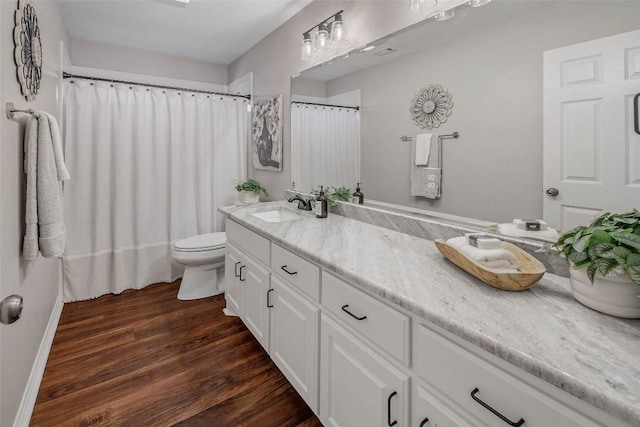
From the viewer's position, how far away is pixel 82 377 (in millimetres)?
1766

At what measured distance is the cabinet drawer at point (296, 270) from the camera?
4.31 ft

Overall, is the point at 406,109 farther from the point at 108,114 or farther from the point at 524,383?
the point at 108,114

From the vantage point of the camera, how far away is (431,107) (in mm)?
1456

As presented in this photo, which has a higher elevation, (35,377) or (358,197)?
(358,197)

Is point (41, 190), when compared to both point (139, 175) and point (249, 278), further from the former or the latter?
point (139, 175)

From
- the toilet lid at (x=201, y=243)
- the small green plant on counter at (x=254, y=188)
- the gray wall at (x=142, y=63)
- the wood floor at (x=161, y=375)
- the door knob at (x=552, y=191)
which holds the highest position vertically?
the gray wall at (x=142, y=63)

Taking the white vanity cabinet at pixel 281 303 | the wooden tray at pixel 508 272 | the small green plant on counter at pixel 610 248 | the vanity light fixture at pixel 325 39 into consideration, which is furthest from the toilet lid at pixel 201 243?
the small green plant on counter at pixel 610 248

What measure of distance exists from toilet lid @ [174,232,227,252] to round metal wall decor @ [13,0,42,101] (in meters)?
1.41

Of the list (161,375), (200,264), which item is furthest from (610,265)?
(200,264)

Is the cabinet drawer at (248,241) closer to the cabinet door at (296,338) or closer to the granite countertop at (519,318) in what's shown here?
the cabinet door at (296,338)

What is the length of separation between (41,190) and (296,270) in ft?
3.78

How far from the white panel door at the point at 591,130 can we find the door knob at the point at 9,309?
1.66m

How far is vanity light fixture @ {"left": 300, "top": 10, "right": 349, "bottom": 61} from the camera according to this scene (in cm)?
196

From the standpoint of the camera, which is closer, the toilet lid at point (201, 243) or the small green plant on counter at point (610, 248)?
the small green plant on counter at point (610, 248)
